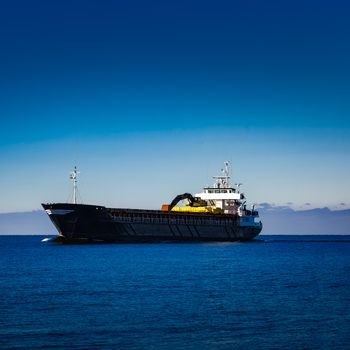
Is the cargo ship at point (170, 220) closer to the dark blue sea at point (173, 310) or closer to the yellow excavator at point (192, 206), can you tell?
the yellow excavator at point (192, 206)

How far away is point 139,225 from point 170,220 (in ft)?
23.9

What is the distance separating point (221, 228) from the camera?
12362 cm

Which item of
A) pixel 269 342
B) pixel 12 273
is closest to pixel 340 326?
pixel 269 342

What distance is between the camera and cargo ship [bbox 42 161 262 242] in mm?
99250

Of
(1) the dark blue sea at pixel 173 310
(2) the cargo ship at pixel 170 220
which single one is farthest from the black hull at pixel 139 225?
(1) the dark blue sea at pixel 173 310

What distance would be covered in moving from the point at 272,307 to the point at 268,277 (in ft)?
64.1

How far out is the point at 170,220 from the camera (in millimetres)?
115062

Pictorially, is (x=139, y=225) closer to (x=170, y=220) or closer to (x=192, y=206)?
(x=170, y=220)

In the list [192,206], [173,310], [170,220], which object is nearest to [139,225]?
[170,220]

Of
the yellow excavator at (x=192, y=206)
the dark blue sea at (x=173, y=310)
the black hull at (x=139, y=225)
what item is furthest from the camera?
the yellow excavator at (x=192, y=206)

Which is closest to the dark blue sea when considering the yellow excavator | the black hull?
the black hull

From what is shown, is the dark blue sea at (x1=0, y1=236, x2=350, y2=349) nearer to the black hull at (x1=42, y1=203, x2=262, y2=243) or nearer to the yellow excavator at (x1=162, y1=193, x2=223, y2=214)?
the black hull at (x1=42, y1=203, x2=262, y2=243)

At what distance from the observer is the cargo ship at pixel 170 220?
99250mm

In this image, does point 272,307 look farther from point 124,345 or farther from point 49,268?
point 49,268
